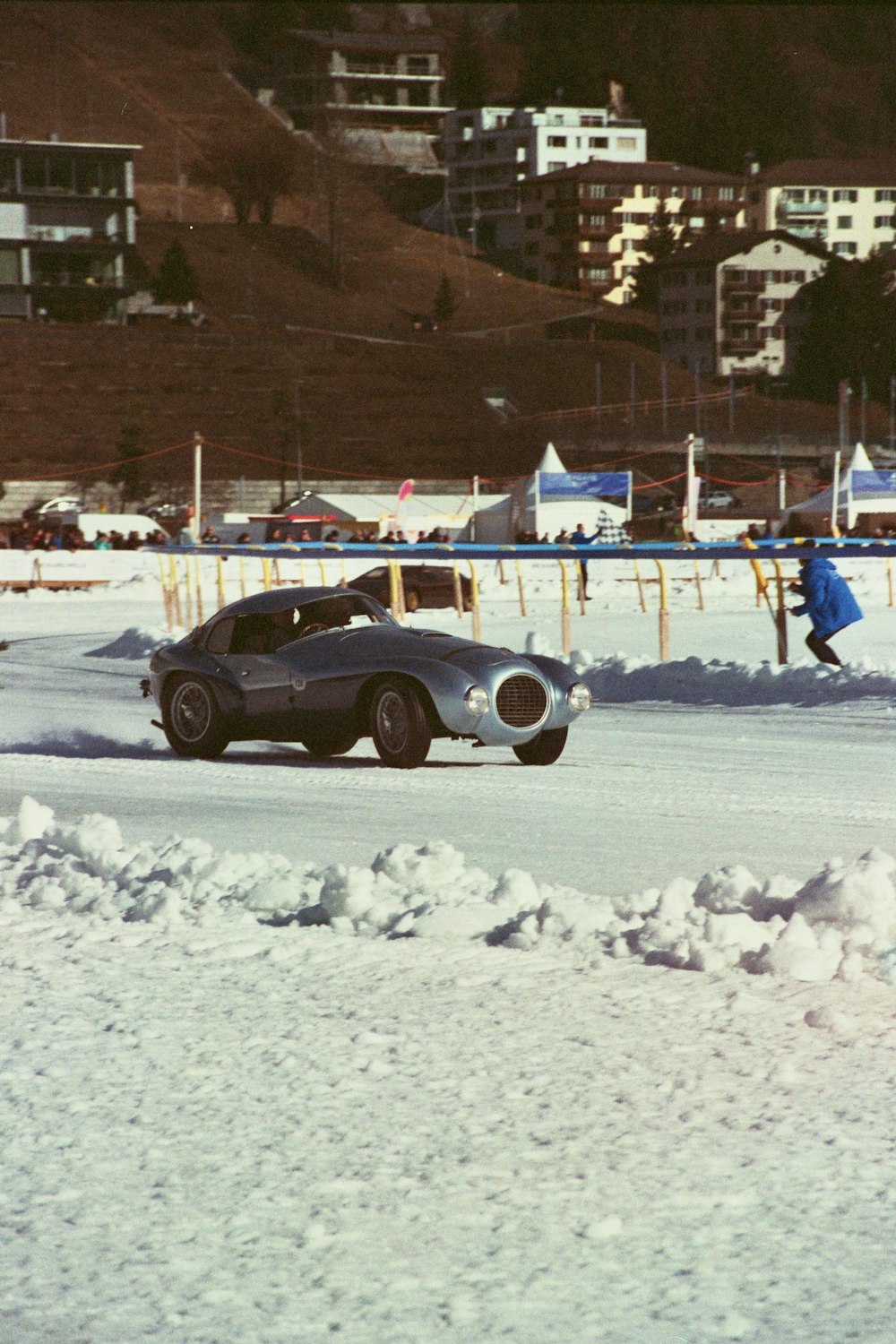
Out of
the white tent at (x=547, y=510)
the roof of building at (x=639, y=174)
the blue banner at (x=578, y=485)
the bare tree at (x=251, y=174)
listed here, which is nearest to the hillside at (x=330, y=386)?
the roof of building at (x=639, y=174)

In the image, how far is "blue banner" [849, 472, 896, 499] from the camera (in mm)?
45906

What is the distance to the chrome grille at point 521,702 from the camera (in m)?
12.3

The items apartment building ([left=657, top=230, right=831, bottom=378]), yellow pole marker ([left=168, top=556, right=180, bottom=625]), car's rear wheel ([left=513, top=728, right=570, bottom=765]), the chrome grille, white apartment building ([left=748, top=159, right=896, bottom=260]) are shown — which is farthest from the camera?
white apartment building ([left=748, top=159, right=896, bottom=260])

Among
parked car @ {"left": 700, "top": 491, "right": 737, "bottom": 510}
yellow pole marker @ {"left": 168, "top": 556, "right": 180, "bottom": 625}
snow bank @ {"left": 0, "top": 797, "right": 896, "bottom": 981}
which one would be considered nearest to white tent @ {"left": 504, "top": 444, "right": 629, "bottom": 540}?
yellow pole marker @ {"left": 168, "top": 556, "right": 180, "bottom": 625}

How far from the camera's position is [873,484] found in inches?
1812

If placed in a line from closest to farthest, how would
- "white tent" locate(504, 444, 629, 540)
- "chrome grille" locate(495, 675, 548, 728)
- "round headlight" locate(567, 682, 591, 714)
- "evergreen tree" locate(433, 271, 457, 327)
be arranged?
"chrome grille" locate(495, 675, 548, 728) < "round headlight" locate(567, 682, 591, 714) < "white tent" locate(504, 444, 629, 540) < "evergreen tree" locate(433, 271, 457, 327)

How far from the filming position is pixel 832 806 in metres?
10.7

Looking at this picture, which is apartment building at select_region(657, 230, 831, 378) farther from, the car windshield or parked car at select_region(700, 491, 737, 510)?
the car windshield

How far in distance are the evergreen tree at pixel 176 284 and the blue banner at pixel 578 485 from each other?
8361cm

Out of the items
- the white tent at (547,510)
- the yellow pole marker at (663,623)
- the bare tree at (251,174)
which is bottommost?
the yellow pole marker at (663,623)

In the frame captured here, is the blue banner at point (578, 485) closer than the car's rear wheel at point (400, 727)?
No

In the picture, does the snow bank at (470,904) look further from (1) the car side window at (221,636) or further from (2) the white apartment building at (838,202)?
(2) the white apartment building at (838,202)

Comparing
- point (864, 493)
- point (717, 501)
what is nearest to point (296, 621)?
point (864, 493)

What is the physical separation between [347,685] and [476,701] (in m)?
1.03
